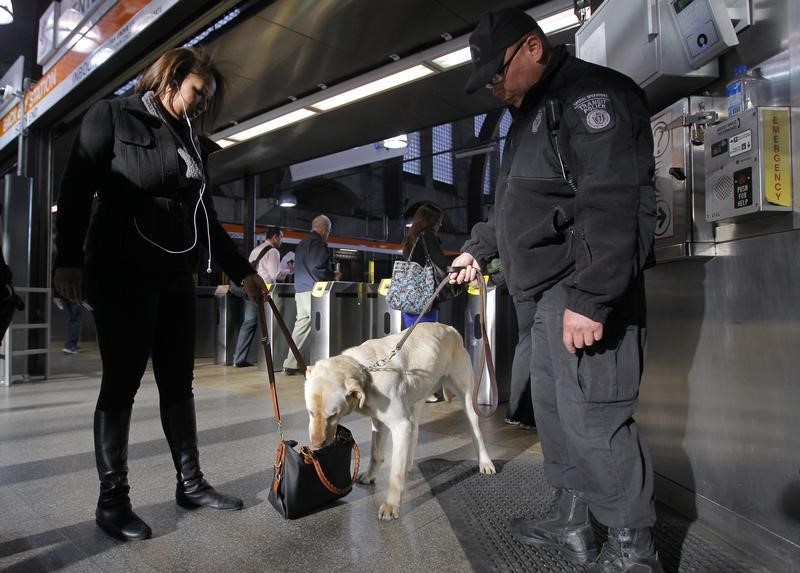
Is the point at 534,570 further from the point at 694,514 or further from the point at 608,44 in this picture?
the point at 608,44

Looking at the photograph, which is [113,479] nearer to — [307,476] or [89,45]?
[307,476]

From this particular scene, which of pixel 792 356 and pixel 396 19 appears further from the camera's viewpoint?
pixel 396 19

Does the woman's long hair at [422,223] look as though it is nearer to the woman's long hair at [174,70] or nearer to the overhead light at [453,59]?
the overhead light at [453,59]

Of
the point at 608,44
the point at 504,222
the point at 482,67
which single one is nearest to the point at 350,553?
the point at 504,222

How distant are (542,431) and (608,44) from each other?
2022mm

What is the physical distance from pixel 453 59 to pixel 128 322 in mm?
4140

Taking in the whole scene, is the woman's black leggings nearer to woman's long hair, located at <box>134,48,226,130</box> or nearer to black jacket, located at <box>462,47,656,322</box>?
woman's long hair, located at <box>134,48,226,130</box>

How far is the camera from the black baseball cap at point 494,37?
5.48 ft

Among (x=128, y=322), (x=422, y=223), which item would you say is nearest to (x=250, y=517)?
(x=128, y=322)

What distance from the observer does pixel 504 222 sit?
1744mm

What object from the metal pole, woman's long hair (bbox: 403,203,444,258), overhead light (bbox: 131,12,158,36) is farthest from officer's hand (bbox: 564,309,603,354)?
the metal pole

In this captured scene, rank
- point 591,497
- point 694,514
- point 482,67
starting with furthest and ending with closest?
point 694,514 → point 482,67 → point 591,497

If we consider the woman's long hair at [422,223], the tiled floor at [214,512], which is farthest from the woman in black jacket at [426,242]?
the tiled floor at [214,512]

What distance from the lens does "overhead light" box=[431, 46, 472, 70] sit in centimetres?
481
